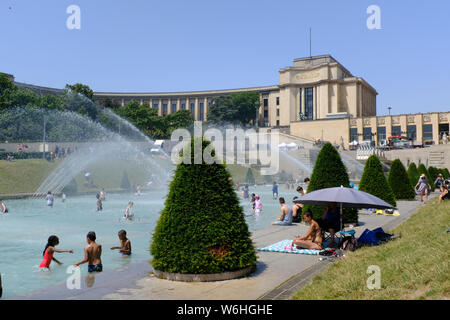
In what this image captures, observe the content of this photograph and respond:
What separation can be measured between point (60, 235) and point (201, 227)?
8.60 meters

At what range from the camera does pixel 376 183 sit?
17.4m

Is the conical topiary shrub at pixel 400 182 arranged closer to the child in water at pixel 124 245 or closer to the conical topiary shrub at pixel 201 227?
the child in water at pixel 124 245

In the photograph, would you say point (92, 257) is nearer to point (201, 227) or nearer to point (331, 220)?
point (201, 227)

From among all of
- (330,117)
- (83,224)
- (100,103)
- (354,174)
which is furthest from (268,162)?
(100,103)

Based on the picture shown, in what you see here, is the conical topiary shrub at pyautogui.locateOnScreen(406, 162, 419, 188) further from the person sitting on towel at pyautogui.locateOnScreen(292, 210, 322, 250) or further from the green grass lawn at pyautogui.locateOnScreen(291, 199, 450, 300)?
the green grass lawn at pyautogui.locateOnScreen(291, 199, 450, 300)

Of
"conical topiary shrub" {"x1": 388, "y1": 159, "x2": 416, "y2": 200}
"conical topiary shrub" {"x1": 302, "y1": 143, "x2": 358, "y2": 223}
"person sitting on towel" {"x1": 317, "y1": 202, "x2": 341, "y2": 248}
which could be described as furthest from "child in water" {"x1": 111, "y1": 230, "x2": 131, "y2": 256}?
"conical topiary shrub" {"x1": 388, "y1": 159, "x2": 416, "y2": 200}

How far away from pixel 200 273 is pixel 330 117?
77.5 metres

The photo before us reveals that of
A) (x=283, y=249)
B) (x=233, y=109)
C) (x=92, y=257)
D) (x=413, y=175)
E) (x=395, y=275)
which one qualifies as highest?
(x=233, y=109)

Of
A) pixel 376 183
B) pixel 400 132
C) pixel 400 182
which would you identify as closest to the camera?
pixel 376 183

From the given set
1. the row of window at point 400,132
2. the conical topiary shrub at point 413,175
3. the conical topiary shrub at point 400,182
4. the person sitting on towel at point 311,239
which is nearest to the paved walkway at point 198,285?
the person sitting on towel at point 311,239

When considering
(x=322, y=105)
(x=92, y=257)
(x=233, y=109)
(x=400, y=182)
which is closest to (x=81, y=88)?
(x=233, y=109)

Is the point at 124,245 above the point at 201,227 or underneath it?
underneath
